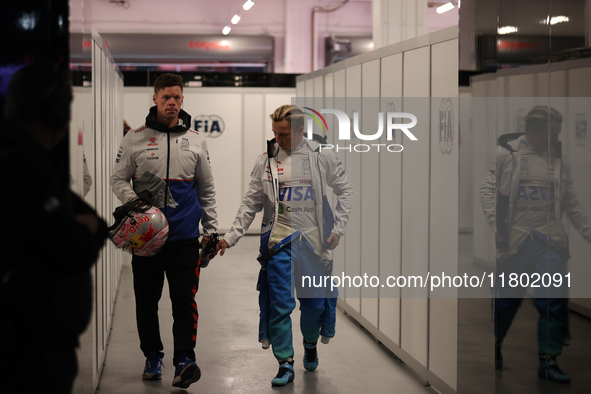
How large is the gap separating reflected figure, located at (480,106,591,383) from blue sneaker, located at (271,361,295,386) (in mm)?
1292

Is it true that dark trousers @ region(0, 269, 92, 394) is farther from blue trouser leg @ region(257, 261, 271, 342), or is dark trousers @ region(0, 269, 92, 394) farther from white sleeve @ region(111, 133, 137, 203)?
blue trouser leg @ region(257, 261, 271, 342)

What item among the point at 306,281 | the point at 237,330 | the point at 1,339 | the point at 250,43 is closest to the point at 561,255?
the point at 306,281

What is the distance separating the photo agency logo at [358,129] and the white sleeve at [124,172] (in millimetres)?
1112

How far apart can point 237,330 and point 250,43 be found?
27.3ft

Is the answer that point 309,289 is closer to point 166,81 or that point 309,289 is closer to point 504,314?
point 504,314

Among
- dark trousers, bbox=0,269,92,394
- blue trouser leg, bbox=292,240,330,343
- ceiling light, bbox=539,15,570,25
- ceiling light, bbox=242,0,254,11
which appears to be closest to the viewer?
dark trousers, bbox=0,269,92,394

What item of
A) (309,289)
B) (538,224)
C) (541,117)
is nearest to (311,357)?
(309,289)

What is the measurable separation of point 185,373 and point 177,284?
1.56ft

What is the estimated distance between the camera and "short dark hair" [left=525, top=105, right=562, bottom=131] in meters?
2.35

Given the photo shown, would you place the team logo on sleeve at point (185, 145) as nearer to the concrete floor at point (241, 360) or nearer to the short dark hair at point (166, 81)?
the short dark hair at point (166, 81)

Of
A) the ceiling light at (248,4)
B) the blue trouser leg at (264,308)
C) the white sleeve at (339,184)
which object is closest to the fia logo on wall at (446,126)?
the white sleeve at (339,184)

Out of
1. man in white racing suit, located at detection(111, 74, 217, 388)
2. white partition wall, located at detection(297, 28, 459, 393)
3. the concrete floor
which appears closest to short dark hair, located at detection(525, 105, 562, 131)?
white partition wall, located at detection(297, 28, 459, 393)

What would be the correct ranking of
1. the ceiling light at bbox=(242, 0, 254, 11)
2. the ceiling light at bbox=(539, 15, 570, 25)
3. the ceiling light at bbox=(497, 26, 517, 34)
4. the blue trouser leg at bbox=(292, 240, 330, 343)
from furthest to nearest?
the ceiling light at bbox=(242, 0, 254, 11)
the blue trouser leg at bbox=(292, 240, 330, 343)
the ceiling light at bbox=(497, 26, 517, 34)
the ceiling light at bbox=(539, 15, 570, 25)

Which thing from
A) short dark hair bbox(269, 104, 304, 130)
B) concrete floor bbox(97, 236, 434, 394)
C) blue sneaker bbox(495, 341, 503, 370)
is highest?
short dark hair bbox(269, 104, 304, 130)
